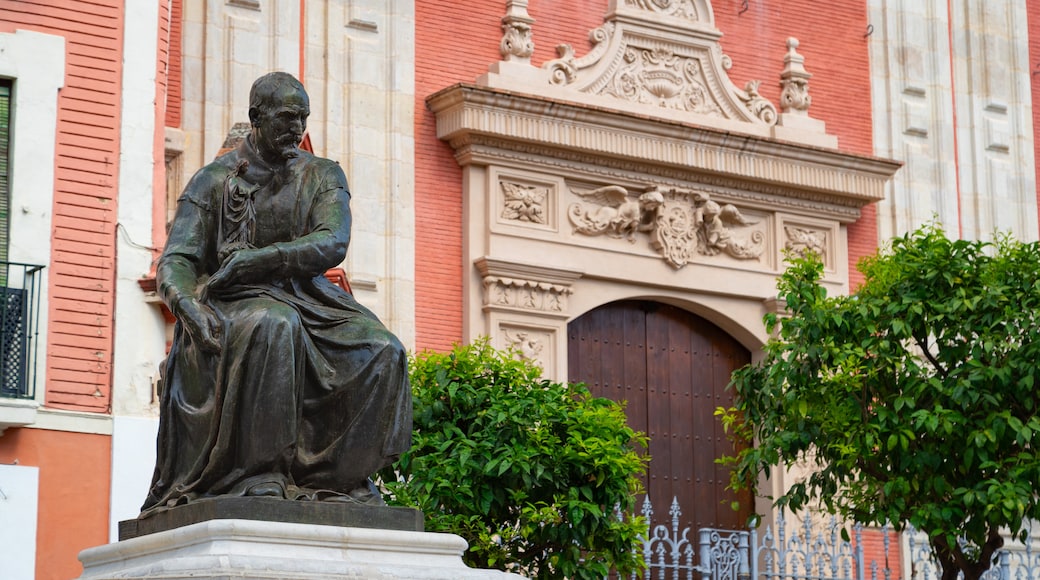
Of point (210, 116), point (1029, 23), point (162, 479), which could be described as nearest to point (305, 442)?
point (162, 479)

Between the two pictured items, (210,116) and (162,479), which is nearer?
(162,479)

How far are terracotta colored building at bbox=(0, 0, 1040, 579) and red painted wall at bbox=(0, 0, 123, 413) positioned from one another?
0.05ft

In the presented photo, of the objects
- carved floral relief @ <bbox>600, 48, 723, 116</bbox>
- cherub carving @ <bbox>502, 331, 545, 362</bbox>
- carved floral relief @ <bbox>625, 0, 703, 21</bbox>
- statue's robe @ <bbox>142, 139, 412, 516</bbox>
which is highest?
carved floral relief @ <bbox>625, 0, 703, 21</bbox>

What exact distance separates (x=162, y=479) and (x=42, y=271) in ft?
18.0

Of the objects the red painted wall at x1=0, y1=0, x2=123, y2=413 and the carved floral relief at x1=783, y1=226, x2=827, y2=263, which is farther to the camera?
the carved floral relief at x1=783, y1=226, x2=827, y2=263

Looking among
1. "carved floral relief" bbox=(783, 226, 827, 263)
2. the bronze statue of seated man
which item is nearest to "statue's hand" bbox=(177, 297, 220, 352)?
the bronze statue of seated man

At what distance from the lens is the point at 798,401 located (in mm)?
13281

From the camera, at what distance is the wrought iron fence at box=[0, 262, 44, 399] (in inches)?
469

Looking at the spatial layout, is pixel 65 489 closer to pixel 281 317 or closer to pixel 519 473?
pixel 519 473

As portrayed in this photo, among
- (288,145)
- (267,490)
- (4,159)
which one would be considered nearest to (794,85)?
(4,159)

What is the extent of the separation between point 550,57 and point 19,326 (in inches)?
237

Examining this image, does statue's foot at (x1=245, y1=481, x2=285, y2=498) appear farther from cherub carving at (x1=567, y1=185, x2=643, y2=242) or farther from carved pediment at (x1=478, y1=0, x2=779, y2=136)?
cherub carving at (x1=567, y1=185, x2=643, y2=242)

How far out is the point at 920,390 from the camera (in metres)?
13.0

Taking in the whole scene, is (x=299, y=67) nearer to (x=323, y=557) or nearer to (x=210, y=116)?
(x=210, y=116)
